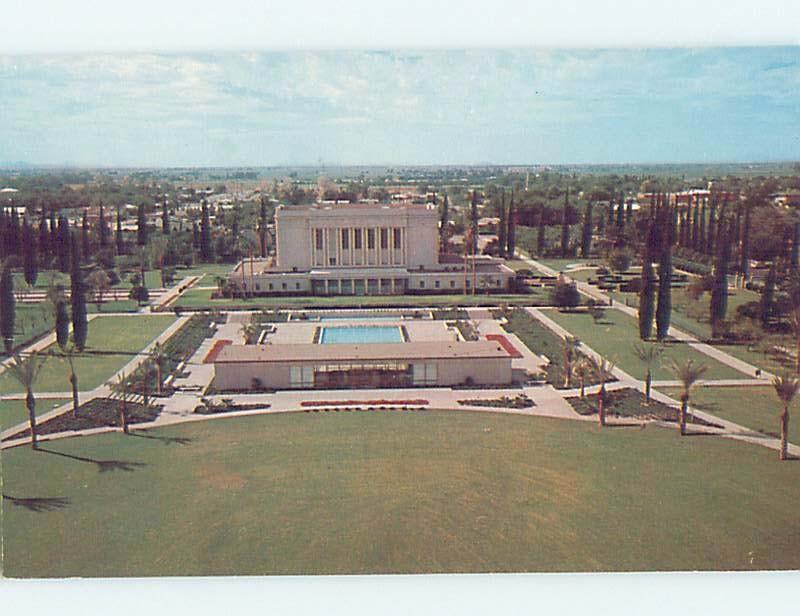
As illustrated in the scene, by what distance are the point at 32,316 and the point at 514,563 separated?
695 cm

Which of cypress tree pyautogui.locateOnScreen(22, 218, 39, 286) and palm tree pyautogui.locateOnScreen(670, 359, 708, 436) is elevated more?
cypress tree pyautogui.locateOnScreen(22, 218, 39, 286)

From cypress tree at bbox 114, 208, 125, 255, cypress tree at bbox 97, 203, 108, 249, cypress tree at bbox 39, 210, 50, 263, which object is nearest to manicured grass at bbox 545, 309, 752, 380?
cypress tree at bbox 114, 208, 125, 255

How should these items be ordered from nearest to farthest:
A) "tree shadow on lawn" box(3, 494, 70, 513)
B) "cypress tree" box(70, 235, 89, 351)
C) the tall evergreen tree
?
"tree shadow on lawn" box(3, 494, 70, 513), "cypress tree" box(70, 235, 89, 351), the tall evergreen tree

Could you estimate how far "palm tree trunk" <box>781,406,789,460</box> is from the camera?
9586mm

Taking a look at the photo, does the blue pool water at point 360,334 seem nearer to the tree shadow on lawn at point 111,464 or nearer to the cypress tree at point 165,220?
the cypress tree at point 165,220

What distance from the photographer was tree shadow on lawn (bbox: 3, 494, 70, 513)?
877 centimetres

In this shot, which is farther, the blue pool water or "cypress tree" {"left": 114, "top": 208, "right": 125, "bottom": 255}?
the blue pool water

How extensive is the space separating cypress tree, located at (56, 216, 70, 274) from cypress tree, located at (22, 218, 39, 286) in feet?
1.09

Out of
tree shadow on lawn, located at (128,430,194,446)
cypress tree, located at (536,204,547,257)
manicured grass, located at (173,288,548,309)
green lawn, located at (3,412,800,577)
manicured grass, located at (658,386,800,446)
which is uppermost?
cypress tree, located at (536,204,547,257)

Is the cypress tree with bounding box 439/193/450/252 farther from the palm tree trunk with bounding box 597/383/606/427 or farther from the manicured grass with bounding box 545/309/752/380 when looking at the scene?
the palm tree trunk with bounding box 597/383/606/427

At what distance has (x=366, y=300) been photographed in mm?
13805

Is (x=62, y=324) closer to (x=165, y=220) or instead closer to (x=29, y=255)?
(x=29, y=255)

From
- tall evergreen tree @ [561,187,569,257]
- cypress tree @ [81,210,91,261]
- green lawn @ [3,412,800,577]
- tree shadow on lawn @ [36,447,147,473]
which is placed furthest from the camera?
tall evergreen tree @ [561,187,569,257]

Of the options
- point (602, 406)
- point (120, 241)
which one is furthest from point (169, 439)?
point (602, 406)
